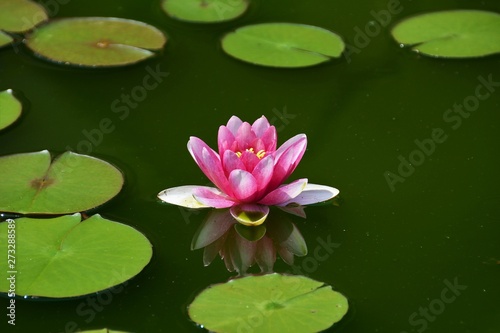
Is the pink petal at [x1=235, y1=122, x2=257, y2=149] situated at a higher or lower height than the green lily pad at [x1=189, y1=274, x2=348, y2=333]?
higher

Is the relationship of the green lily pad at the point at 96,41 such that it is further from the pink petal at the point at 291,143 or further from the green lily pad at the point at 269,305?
the green lily pad at the point at 269,305

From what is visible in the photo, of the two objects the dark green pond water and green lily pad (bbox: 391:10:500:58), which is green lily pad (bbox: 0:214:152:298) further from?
green lily pad (bbox: 391:10:500:58)

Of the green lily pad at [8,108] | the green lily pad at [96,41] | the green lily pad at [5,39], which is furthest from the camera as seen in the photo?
the green lily pad at [5,39]

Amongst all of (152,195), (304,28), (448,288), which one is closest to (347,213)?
(448,288)

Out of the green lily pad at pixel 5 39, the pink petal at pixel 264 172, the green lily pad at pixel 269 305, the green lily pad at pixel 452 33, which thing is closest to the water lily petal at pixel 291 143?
the pink petal at pixel 264 172

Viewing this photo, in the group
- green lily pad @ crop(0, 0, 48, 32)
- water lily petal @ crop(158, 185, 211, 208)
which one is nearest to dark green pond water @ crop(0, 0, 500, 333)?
water lily petal @ crop(158, 185, 211, 208)

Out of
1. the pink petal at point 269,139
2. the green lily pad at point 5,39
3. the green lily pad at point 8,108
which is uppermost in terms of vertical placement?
the pink petal at point 269,139

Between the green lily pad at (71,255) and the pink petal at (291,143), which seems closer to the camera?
the green lily pad at (71,255)
